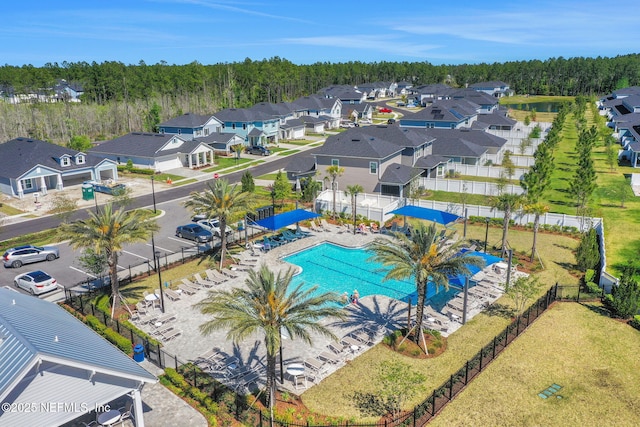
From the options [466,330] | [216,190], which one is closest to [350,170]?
[216,190]

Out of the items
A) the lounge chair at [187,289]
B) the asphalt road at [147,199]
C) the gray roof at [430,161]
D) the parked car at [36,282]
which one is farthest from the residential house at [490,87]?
the parked car at [36,282]

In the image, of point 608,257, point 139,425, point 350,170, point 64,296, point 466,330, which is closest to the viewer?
point 139,425

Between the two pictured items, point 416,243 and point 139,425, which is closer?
point 139,425

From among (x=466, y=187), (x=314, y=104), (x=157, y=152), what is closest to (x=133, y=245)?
(x=157, y=152)

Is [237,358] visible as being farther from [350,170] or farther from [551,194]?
[551,194]

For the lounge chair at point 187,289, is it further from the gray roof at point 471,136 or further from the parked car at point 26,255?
the gray roof at point 471,136

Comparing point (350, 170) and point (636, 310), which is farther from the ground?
point (350, 170)
